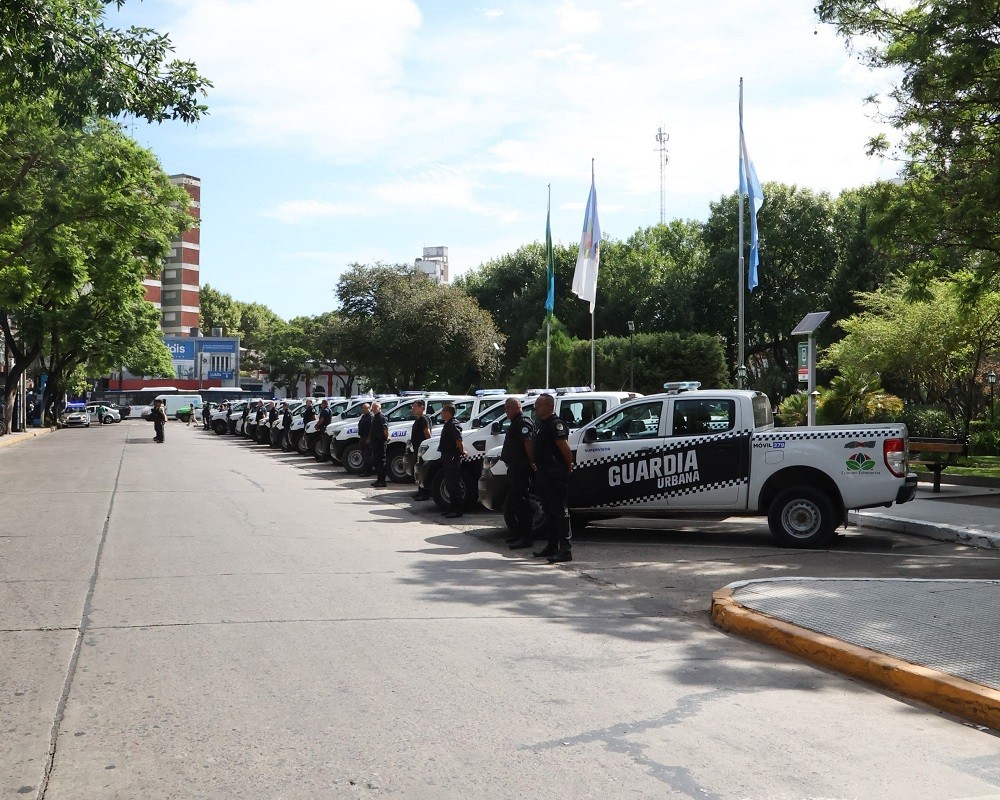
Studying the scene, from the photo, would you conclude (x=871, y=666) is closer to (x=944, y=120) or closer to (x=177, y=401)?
(x=944, y=120)

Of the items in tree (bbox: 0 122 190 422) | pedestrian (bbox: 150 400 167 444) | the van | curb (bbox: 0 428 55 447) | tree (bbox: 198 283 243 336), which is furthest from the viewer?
tree (bbox: 198 283 243 336)

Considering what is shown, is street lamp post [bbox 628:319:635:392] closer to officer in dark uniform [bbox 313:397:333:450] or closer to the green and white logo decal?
officer in dark uniform [bbox 313:397:333:450]

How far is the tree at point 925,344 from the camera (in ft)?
104

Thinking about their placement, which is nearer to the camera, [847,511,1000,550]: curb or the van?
[847,511,1000,550]: curb

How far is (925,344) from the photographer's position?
32.5m

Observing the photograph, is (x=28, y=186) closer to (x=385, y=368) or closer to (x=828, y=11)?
(x=828, y=11)

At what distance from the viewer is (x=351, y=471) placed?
2478 cm

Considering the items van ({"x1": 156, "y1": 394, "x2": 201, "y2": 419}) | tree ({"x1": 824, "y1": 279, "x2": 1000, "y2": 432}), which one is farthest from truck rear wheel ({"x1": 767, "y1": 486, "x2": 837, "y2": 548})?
van ({"x1": 156, "y1": 394, "x2": 201, "y2": 419})

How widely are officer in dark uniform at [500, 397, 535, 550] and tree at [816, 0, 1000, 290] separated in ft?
24.1

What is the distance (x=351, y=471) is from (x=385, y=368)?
29728 millimetres

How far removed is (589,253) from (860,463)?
2742 centimetres

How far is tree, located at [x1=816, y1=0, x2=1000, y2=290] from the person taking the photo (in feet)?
46.4

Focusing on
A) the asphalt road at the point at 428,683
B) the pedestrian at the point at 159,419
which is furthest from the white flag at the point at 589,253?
the asphalt road at the point at 428,683

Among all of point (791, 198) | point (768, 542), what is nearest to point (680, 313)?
point (791, 198)
